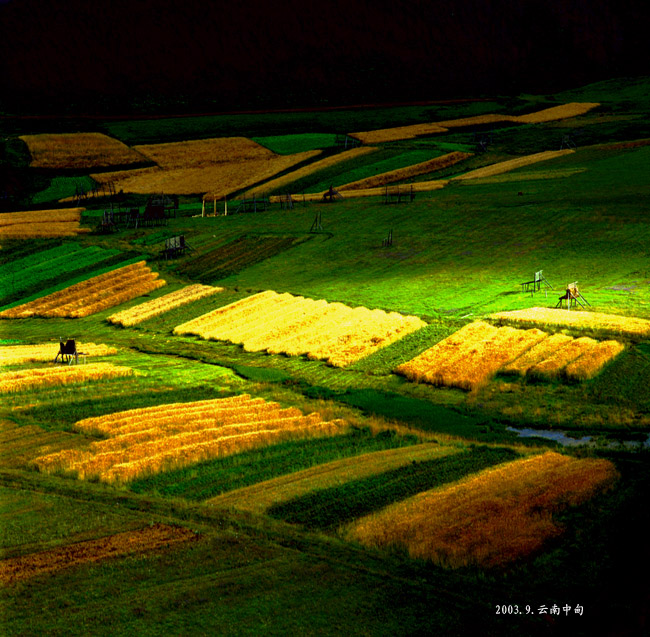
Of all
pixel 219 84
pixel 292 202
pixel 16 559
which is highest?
pixel 219 84

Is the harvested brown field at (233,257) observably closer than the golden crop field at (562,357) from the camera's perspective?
No

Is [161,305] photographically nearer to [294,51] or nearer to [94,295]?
[94,295]

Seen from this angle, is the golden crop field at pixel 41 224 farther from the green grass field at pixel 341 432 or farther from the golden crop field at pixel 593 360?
the golden crop field at pixel 593 360

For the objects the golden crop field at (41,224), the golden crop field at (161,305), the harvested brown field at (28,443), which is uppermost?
the golden crop field at (41,224)

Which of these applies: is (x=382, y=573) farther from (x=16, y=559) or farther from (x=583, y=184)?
(x=583, y=184)

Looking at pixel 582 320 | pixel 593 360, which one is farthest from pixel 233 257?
pixel 593 360

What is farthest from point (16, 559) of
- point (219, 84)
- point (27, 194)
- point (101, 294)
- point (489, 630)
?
point (219, 84)

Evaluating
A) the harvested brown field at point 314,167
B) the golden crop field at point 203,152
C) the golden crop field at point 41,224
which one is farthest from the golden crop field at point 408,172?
the golden crop field at point 41,224
